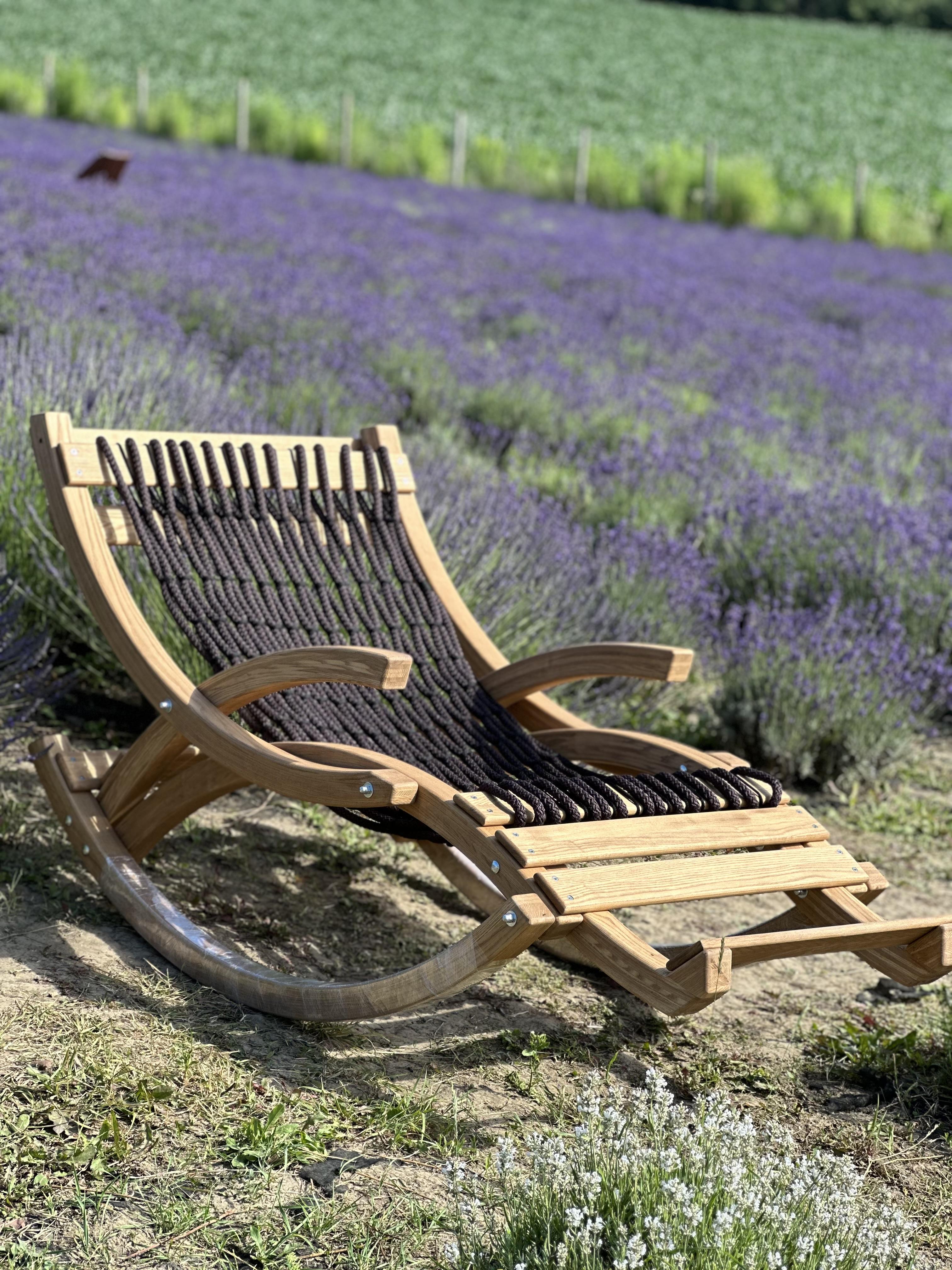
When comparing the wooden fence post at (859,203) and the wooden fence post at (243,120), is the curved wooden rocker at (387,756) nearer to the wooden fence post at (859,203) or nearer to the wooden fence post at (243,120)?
the wooden fence post at (243,120)

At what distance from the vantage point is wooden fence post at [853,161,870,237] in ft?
65.6

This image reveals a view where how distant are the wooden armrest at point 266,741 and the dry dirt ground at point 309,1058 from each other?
0.38m

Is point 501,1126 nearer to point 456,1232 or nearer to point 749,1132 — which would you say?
point 456,1232

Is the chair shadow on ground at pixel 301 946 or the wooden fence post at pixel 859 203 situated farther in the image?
the wooden fence post at pixel 859 203

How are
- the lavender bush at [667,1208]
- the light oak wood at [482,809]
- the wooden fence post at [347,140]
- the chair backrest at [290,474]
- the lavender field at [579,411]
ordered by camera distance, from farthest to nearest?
the wooden fence post at [347,140], the lavender field at [579,411], the chair backrest at [290,474], the light oak wood at [482,809], the lavender bush at [667,1208]

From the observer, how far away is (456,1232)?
1896 millimetres

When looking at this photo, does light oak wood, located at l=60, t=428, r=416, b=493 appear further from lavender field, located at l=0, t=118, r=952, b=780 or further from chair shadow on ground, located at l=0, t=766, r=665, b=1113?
chair shadow on ground, located at l=0, t=766, r=665, b=1113

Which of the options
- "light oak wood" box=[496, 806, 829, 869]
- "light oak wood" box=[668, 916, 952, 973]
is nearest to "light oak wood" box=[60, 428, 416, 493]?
"light oak wood" box=[496, 806, 829, 869]

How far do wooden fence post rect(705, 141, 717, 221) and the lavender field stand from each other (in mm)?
8815

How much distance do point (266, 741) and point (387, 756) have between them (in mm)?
278

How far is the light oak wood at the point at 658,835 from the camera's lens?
2.22 meters

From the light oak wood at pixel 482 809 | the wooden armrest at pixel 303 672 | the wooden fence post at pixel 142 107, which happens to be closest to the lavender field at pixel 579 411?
the wooden armrest at pixel 303 672

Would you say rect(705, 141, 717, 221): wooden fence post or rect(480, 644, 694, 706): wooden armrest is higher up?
rect(480, 644, 694, 706): wooden armrest

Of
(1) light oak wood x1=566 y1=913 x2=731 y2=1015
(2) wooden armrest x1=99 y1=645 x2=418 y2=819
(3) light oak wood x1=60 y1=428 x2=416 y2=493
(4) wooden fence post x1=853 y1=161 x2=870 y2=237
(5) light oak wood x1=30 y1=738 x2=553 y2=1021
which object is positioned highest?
(3) light oak wood x1=60 y1=428 x2=416 y2=493
